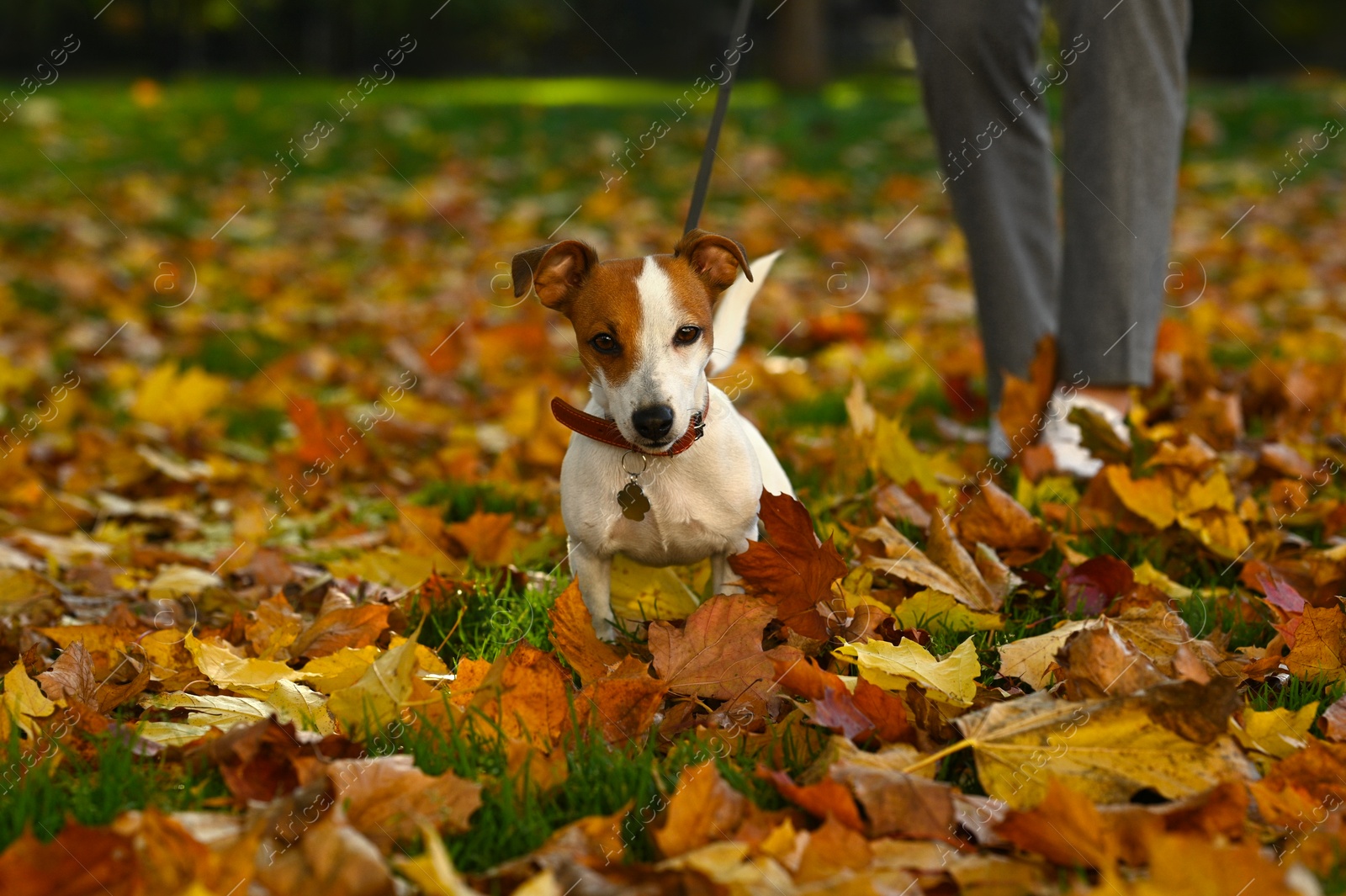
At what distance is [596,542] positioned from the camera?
2.27m

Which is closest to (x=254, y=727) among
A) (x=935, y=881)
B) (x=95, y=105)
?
(x=935, y=881)

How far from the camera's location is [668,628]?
1.95 metres

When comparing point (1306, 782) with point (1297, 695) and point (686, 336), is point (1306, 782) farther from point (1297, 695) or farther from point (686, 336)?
point (686, 336)

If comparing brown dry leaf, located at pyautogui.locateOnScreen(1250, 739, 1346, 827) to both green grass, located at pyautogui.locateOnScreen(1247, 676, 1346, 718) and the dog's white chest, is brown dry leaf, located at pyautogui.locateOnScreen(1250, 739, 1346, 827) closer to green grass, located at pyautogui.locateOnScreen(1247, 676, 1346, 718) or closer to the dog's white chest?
green grass, located at pyautogui.locateOnScreen(1247, 676, 1346, 718)

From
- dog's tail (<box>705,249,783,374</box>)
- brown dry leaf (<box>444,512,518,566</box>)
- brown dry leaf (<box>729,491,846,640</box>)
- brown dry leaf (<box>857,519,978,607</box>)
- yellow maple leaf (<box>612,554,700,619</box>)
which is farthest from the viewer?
brown dry leaf (<box>444,512,518,566</box>)

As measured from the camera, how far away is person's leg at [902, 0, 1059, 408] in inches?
130

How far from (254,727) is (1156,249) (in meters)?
2.66

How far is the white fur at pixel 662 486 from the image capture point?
7.04ft

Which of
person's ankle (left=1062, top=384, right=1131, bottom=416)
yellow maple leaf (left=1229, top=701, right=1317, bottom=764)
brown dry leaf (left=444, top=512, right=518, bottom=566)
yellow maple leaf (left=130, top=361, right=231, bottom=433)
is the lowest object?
person's ankle (left=1062, top=384, right=1131, bottom=416)

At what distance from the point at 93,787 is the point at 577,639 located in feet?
2.49

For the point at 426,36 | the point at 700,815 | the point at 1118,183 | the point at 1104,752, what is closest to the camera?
the point at 700,815

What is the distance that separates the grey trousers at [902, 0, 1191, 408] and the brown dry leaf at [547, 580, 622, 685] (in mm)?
1869

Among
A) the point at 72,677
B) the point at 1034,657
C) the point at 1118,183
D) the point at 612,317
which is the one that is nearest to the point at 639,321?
the point at 612,317

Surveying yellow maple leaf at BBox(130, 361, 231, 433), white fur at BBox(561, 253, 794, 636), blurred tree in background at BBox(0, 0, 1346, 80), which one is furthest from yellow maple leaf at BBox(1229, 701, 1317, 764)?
blurred tree in background at BBox(0, 0, 1346, 80)
